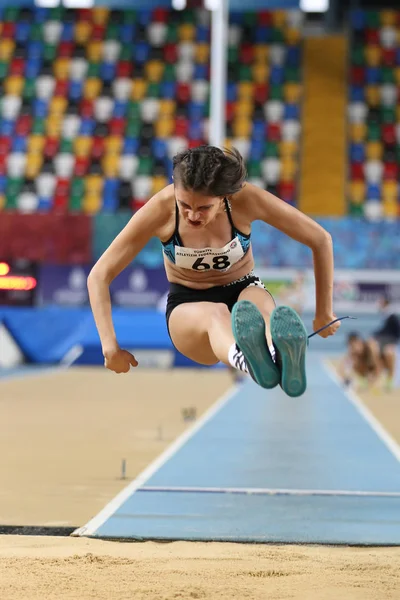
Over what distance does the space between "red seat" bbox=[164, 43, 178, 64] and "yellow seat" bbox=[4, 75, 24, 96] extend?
4080 millimetres

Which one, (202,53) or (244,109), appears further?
(202,53)

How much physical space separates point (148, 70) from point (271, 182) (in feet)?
17.3

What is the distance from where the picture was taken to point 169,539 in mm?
5008

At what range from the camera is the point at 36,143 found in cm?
2741

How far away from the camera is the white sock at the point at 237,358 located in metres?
4.23

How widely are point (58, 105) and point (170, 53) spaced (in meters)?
3.37

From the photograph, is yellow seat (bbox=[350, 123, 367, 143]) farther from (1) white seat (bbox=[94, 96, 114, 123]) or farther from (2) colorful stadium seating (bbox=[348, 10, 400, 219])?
(1) white seat (bbox=[94, 96, 114, 123])

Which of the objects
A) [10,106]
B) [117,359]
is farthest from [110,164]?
[117,359]

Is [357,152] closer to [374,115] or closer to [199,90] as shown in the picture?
[374,115]

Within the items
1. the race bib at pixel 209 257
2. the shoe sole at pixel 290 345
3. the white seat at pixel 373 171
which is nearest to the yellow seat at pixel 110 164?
the white seat at pixel 373 171

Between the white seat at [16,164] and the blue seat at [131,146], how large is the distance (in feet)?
8.82

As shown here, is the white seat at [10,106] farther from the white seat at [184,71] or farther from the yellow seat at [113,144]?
the white seat at [184,71]

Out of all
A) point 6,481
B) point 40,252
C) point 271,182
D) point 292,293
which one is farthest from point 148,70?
point 6,481

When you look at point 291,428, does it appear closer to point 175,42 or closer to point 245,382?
point 245,382
